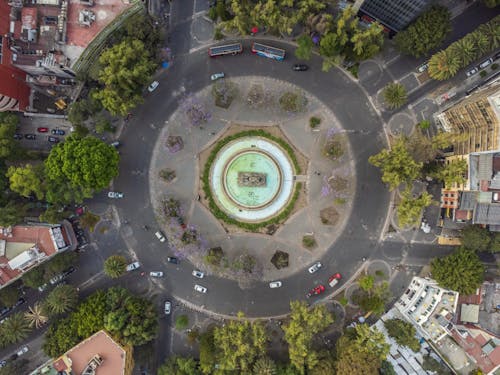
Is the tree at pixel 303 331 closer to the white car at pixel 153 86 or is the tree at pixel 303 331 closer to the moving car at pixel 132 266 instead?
the moving car at pixel 132 266

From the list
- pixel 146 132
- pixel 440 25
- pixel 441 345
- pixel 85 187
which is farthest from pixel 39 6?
pixel 441 345

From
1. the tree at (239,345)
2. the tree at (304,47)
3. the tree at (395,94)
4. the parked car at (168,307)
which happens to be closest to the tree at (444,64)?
the tree at (395,94)

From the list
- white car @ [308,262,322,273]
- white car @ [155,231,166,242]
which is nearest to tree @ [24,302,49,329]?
white car @ [155,231,166,242]

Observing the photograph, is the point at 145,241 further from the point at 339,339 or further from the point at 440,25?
the point at 440,25

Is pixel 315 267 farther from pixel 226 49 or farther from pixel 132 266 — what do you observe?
pixel 226 49

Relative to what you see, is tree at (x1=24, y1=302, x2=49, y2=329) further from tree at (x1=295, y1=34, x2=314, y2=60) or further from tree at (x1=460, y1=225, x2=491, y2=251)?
tree at (x1=460, y1=225, x2=491, y2=251)
